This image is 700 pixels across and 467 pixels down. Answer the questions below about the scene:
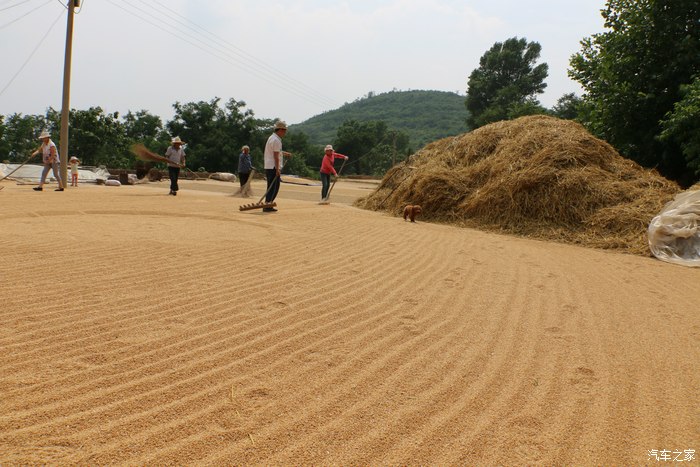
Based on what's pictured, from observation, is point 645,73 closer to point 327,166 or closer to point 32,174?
point 327,166

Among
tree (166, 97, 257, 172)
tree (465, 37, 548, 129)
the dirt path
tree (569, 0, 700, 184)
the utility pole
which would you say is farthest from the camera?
tree (465, 37, 548, 129)

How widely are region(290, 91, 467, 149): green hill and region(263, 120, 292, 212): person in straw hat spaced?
6718 cm

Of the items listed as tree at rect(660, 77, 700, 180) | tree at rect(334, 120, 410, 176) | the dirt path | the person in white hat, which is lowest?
the dirt path

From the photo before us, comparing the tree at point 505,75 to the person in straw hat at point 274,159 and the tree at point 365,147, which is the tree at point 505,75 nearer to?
the tree at point 365,147

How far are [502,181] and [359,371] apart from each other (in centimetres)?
850

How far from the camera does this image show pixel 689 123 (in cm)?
1094

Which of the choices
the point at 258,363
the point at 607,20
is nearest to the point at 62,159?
the point at 258,363

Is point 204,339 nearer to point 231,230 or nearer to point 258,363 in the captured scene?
point 258,363

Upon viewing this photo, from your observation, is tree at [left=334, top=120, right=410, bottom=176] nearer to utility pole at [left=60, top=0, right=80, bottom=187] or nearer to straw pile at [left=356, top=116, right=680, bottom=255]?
utility pole at [left=60, top=0, right=80, bottom=187]

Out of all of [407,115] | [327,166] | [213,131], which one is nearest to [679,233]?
[327,166]

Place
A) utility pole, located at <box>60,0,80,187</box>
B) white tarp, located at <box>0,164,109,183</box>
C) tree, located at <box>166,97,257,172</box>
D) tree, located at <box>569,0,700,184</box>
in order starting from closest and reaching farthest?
tree, located at <box>569,0,700,184</box> < utility pole, located at <box>60,0,80,187</box> < white tarp, located at <box>0,164,109,183</box> < tree, located at <box>166,97,257,172</box>

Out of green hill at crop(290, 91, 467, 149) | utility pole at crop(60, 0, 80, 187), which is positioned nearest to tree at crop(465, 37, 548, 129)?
green hill at crop(290, 91, 467, 149)

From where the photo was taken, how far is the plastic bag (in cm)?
711

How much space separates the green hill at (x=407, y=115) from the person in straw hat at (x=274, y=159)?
6718cm
